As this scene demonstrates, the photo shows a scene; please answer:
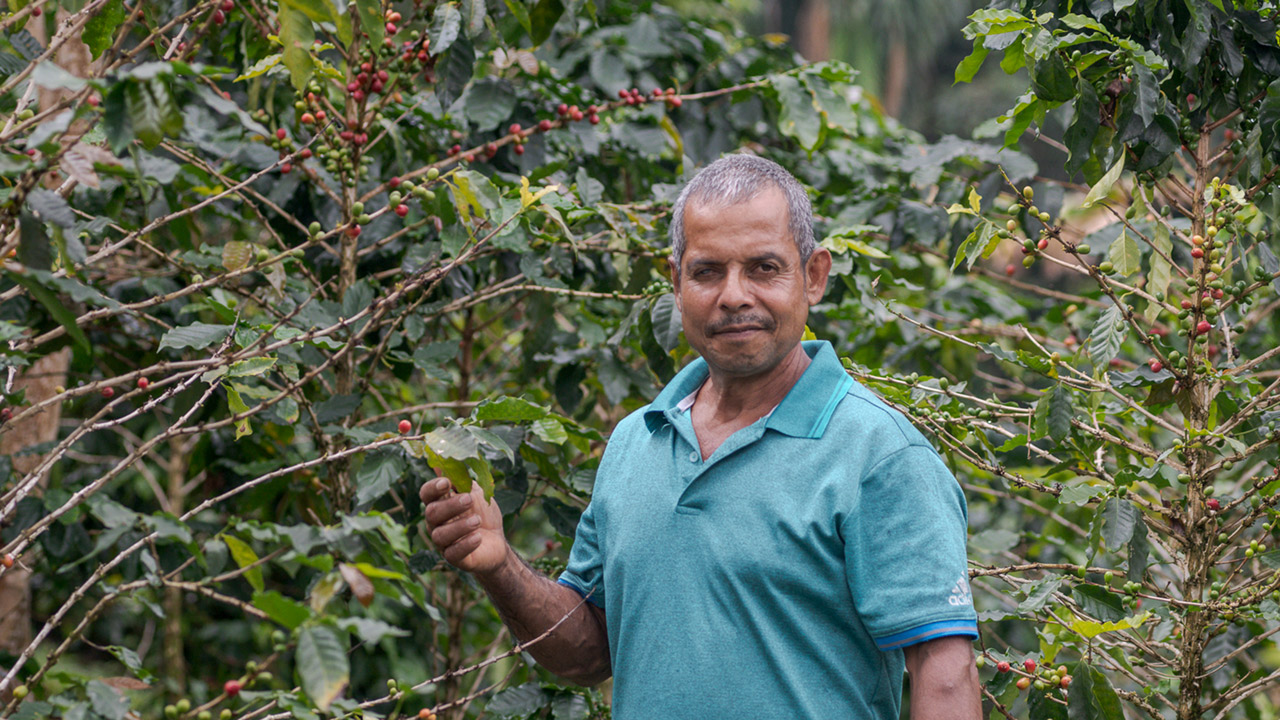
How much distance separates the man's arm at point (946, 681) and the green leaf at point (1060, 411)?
65 cm

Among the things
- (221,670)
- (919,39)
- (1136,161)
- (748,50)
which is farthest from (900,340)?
(919,39)

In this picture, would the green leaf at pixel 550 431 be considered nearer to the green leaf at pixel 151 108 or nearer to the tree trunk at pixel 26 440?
the green leaf at pixel 151 108

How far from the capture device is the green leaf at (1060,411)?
1.88 meters

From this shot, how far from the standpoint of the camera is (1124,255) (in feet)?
6.27

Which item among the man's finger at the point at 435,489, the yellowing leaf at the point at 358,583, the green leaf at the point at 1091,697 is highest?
the yellowing leaf at the point at 358,583

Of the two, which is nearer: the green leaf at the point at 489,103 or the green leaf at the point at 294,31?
the green leaf at the point at 294,31

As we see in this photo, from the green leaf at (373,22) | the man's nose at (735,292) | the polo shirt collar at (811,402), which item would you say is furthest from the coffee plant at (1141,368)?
the green leaf at (373,22)

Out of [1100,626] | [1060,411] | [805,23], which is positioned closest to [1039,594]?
[1100,626]

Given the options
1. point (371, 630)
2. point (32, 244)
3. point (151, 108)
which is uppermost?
point (151, 108)

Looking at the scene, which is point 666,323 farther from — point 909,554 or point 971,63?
point 909,554

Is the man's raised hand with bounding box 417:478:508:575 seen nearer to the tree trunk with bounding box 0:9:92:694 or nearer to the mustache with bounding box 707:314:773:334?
the mustache with bounding box 707:314:773:334

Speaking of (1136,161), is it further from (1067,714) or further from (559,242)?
(559,242)

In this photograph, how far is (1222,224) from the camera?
1820mm

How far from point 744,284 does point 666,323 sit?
0.66 metres
